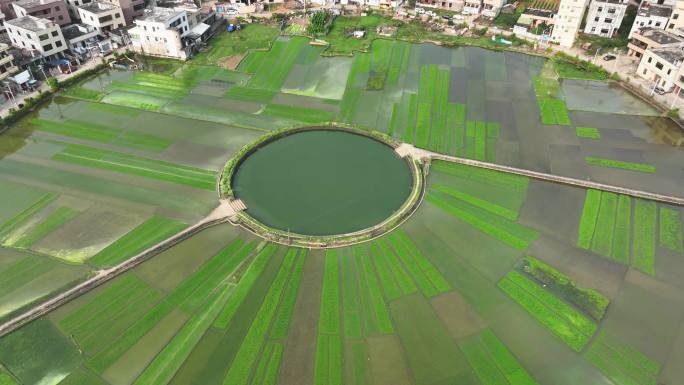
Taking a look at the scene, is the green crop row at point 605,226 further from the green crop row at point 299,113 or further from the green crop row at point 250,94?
the green crop row at point 250,94

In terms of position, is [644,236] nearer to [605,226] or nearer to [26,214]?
[605,226]

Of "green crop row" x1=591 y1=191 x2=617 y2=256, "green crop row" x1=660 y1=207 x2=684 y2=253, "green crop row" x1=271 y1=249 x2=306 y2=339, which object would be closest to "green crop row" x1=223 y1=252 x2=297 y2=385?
"green crop row" x1=271 y1=249 x2=306 y2=339

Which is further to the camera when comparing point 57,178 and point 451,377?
point 57,178

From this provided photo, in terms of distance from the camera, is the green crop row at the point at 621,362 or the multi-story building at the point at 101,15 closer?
the green crop row at the point at 621,362

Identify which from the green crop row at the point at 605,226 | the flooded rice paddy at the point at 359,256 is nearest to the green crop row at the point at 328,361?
the flooded rice paddy at the point at 359,256

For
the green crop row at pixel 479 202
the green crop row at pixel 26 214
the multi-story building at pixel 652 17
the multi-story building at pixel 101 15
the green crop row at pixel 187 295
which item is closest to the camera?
the green crop row at pixel 187 295

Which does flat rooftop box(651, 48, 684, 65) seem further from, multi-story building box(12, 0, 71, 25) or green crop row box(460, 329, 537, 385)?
multi-story building box(12, 0, 71, 25)

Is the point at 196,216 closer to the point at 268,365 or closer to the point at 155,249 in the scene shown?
the point at 155,249

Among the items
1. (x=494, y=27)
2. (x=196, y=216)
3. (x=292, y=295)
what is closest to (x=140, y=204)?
(x=196, y=216)
